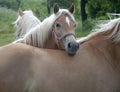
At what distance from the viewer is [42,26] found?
4.09m

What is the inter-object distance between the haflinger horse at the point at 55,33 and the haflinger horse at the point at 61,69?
0.32 metres

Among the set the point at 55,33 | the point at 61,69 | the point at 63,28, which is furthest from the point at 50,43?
the point at 61,69

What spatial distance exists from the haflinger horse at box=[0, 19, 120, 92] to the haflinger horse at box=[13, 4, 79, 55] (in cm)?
32

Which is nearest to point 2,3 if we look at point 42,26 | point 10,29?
point 10,29

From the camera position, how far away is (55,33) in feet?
13.8

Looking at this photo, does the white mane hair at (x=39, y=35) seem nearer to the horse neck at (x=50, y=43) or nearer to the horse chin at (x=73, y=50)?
the horse neck at (x=50, y=43)

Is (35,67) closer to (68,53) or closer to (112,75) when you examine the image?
(68,53)

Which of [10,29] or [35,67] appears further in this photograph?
[10,29]

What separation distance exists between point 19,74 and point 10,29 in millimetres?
19724

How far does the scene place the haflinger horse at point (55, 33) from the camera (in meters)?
4.00

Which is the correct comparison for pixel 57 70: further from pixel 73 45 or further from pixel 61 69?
pixel 73 45

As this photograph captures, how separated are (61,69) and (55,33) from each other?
0.81 meters

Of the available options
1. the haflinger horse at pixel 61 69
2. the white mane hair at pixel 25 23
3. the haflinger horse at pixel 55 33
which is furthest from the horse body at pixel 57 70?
the white mane hair at pixel 25 23

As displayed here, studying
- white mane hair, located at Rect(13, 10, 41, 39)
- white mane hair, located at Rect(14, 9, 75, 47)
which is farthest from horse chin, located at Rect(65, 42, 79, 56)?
white mane hair, located at Rect(13, 10, 41, 39)
